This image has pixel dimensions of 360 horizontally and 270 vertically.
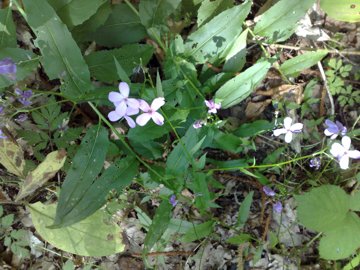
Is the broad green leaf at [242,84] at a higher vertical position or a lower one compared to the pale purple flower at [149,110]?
lower

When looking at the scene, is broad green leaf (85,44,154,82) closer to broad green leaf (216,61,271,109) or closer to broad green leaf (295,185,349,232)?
broad green leaf (216,61,271,109)

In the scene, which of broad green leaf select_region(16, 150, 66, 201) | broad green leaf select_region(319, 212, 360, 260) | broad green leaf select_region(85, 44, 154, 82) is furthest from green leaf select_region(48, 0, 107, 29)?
broad green leaf select_region(319, 212, 360, 260)

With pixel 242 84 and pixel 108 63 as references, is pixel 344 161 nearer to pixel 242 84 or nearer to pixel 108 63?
pixel 242 84

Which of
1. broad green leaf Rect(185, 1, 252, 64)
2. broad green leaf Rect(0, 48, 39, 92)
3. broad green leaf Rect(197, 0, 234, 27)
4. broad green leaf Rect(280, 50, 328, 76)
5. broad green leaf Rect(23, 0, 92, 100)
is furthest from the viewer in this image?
broad green leaf Rect(280, 50, 328, 76)

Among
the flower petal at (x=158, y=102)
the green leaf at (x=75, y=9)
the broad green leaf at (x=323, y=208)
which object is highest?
the green leaf at (x=75, y=9)

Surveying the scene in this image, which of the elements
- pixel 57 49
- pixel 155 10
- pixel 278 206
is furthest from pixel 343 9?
pixel 57 49

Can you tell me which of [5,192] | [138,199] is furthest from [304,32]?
[5,192]

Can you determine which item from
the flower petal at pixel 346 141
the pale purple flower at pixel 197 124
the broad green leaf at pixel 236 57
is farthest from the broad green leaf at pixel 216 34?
the flower petal at pixel 346 141

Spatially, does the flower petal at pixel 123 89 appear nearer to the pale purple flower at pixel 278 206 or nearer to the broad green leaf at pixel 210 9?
the broad green leaf at pixel 210 9
